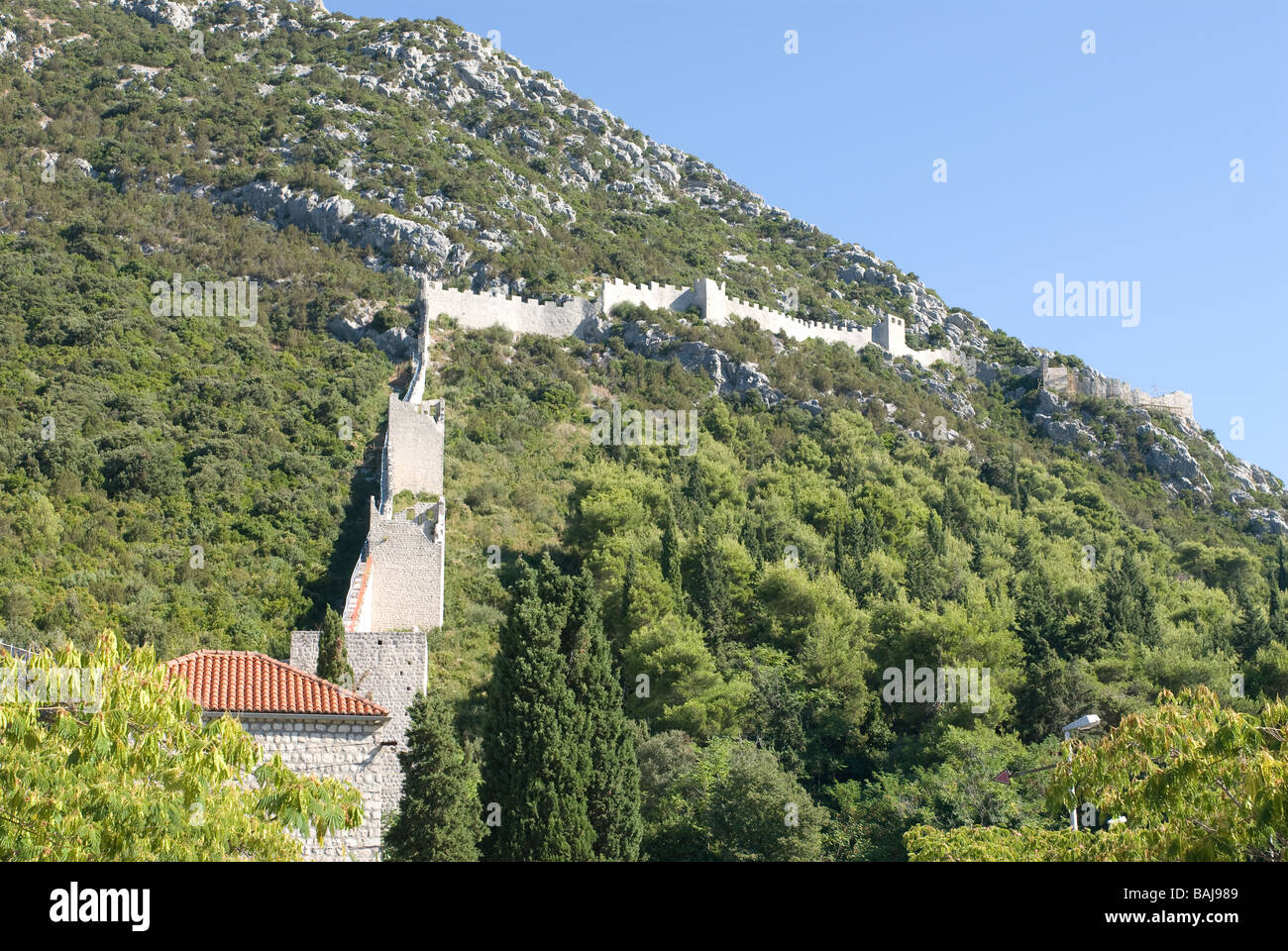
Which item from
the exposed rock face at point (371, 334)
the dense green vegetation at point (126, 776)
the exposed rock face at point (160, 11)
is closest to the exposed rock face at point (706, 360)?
the exposed rock face at point (371, 334)

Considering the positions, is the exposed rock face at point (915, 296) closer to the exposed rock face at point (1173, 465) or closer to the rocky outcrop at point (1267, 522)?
the exposed rock face at point (1173, 465)

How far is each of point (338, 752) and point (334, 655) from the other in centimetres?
859

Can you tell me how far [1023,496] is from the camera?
5547 centimetres

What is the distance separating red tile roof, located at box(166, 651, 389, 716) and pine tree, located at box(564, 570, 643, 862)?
4.84 meters

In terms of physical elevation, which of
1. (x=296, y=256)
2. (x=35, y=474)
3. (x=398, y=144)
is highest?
(x=398, y=144)

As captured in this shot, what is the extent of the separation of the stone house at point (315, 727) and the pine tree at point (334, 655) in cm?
762

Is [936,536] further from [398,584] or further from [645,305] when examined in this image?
[645,305]

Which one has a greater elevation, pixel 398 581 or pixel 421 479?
pixel 421 479

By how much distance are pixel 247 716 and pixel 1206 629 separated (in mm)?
33412

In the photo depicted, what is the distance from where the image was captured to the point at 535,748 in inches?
758

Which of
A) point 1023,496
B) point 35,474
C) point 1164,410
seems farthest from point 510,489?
point 1164,410

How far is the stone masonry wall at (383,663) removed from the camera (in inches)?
977

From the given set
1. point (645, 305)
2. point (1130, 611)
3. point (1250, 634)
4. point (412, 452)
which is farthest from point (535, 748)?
point (645, 305)
